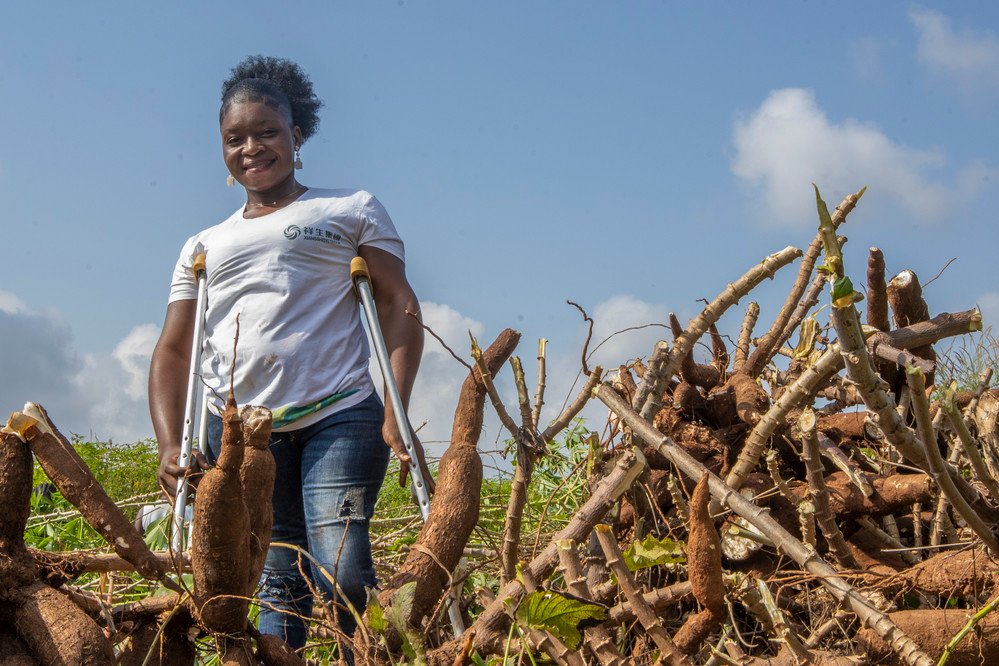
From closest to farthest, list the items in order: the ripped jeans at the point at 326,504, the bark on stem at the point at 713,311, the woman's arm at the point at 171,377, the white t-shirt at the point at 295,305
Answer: the ripped jeans at the point at 326,504 → the white t-shirt at the point at 295,305 → the bark on stem at the point at 713,311 → the woman's arm at the point at 171,377

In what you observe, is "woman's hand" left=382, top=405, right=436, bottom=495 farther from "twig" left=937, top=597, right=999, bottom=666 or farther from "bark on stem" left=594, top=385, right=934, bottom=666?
"twig" left=937, top=597, right=999, bottom=666

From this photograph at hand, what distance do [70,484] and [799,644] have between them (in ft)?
5.06

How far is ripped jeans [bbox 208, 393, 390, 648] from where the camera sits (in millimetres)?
2742

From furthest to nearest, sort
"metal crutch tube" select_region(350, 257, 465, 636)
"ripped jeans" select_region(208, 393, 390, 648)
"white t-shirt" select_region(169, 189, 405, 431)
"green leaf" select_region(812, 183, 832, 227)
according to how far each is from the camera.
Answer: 1. "white t-shirt" select_region(169, 189, 405, 431)
2. "metal crutch tube" select_region(350, 257, 465, 636)
3. "ripped jeans" select_region(208, 393, 390, 648)
4. "green leaf" select_region(812, 183, 832, 227)

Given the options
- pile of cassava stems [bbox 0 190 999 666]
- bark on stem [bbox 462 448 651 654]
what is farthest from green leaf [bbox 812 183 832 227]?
bark on stem [bbox 462 448 651 654]

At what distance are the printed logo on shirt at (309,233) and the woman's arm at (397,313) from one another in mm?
149

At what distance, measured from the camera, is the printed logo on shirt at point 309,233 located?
3.16 m

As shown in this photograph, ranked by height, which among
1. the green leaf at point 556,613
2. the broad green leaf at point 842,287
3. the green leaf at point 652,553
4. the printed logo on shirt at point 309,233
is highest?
the printed logo on shirt at point 309,233

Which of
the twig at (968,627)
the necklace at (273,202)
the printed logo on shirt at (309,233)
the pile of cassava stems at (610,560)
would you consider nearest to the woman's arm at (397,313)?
the printed logo on shirt at (309,233)

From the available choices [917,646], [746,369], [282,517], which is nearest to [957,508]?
[917,646]

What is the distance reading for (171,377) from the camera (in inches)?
138

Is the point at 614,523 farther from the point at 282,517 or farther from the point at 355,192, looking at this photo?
the point at 355,192

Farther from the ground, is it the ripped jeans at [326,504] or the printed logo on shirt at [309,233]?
the printed logo on shirt at [309,233]

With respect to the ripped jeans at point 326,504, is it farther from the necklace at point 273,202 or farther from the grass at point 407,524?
the necklace at point 273,202
